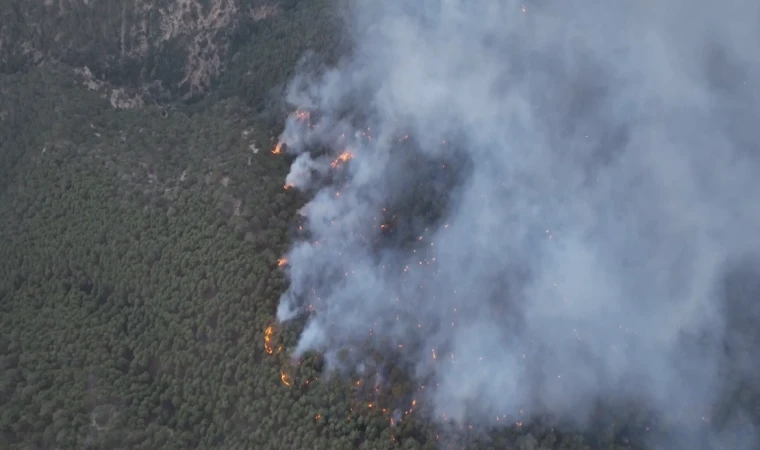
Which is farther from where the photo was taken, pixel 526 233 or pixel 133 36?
pixel 133 36

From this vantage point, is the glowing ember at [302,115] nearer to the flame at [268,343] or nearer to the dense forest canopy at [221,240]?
the dense forest canopy at [221,240]

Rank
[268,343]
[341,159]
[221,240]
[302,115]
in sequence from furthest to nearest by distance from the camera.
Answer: [302,115] → [341,159] → [221,240] → [268,343]

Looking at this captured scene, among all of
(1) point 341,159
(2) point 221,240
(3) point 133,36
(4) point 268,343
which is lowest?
(4) point 268,343

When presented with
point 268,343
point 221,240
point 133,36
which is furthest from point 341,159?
point 133,36

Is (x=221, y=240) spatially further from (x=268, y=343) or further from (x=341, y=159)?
(x=341, y=159)

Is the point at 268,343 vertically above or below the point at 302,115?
below

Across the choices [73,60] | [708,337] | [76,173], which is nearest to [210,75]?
[73,60]

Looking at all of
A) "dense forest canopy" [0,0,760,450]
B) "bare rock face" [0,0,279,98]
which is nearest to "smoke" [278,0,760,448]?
"dense forest canopy" [0,0,760,450]
